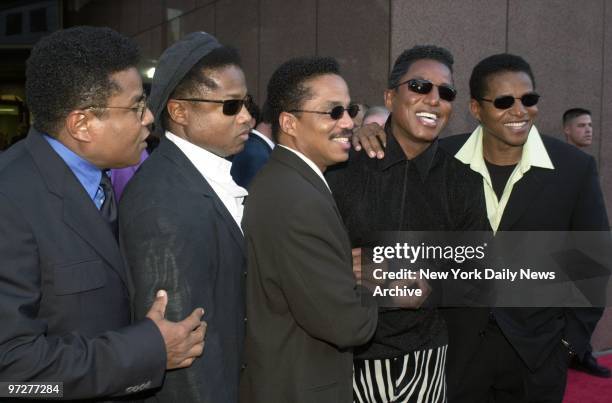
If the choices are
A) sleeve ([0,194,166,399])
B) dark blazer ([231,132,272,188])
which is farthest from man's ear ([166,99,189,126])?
dark blazer ([231,132,272,188])

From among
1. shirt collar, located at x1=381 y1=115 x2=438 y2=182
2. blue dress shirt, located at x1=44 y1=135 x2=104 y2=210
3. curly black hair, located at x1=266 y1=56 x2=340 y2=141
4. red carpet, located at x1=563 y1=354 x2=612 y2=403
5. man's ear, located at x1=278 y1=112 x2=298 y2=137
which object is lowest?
red carpet, located at x1=563 y1=354 x2=612 y2=403

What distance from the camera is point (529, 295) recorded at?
299 cm

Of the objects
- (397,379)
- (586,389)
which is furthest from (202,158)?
(586,389)

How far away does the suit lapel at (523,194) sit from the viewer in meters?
2.97

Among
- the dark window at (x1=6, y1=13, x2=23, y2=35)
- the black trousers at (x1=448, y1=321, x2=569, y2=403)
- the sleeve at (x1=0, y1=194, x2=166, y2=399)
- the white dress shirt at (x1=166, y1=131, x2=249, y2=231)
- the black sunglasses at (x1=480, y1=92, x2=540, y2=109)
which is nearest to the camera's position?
the sleeve at (x1=0, y1=194, x2=166, y2=399)

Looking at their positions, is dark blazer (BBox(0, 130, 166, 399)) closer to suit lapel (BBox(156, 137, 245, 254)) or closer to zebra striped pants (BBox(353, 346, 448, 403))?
suit lapel (BBox(156, 137, 245, 254))

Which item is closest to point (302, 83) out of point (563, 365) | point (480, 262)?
point (480, 262)

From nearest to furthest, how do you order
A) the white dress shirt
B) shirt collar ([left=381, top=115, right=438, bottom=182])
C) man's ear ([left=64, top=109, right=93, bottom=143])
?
man's ear ([left=64, top=109, right=93, bottom=143])
the white dress shirt
shirt collar ([left=381, top=115, right=438, bottom=182])

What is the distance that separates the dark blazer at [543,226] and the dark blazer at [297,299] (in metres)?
0.94

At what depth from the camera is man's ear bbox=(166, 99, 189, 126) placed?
2.30 m

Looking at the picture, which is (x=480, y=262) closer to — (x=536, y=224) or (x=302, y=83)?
(x=536, y=224)

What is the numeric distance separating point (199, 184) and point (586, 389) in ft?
16.9

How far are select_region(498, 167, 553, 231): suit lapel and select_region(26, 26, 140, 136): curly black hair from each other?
2.05 m

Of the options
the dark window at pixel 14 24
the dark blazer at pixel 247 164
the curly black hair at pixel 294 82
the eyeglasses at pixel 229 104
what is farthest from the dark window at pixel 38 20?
the eyeglasses at pixel 229 104
